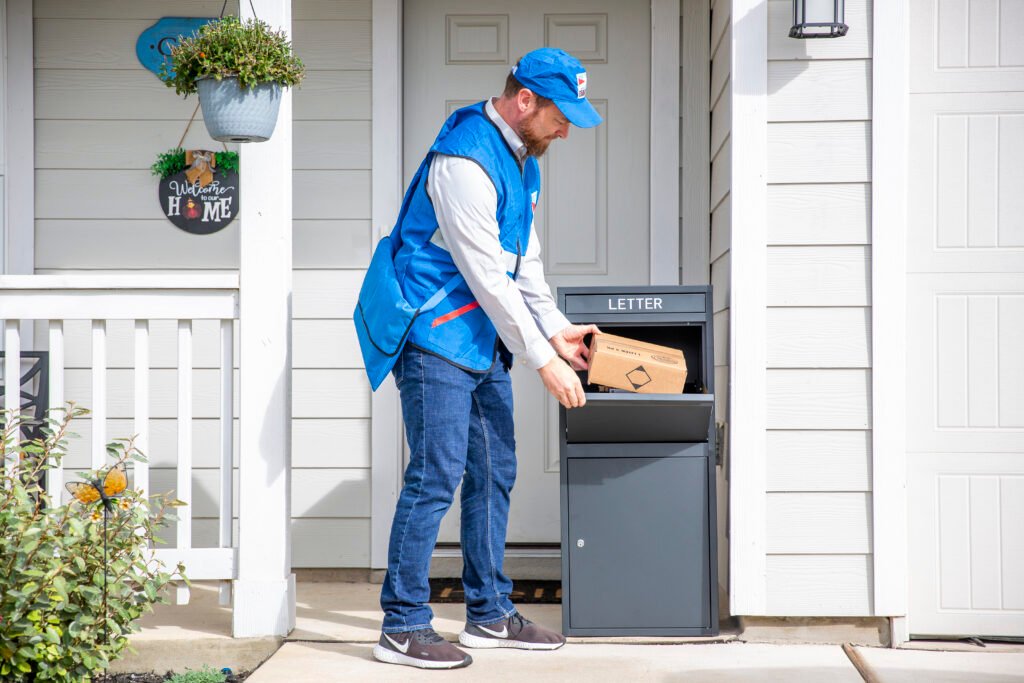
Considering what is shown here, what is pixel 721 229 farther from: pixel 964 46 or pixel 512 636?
pixel 512 636

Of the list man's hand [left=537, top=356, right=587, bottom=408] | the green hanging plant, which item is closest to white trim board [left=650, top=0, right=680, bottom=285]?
man's hand [left=537, top=356, right=587, bottom=408]

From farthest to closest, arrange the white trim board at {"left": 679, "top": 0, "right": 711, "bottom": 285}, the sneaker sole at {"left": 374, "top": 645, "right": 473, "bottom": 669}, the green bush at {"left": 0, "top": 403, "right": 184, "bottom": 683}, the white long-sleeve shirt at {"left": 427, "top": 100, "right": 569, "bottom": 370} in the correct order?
1. the white trim board at {"left": 679, "top": 0, "right": 711, "bottom": 285}
2. the sneaker sole at {"left": 374, "top": 645, "right": 473, "bottom": 669}
3. the white long-sleeve shirt at {"left": 427, "top": 100, "right": 569, "bottom": 370}
4. the green bush at {"left": 0, "top": 403, "right": 184, "bottom": 683}

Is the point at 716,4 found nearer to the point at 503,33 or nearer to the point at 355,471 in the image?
the point at 503,33

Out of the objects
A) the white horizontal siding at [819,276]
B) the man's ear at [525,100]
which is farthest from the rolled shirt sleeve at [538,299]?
the white horizontal siding at [819,276]

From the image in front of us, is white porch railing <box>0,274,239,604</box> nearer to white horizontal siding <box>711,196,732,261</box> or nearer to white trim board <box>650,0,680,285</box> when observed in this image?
white horizontal siding <box>711,196,732,261</box>

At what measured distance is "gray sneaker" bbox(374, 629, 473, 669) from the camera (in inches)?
107

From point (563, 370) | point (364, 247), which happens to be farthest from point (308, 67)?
point (563, 370)

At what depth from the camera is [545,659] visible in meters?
2.83

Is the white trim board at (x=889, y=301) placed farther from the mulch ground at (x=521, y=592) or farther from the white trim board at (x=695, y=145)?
the mulch ground at (x=521, y=592)

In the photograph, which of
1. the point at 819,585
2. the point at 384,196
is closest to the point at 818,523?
the point at 819,585

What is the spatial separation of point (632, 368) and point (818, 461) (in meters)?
0.68

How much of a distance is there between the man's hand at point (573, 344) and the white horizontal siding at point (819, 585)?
0.82 m

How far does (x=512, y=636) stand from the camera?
293cm

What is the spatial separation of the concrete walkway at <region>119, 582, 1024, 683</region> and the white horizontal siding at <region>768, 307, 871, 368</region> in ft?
2.70
